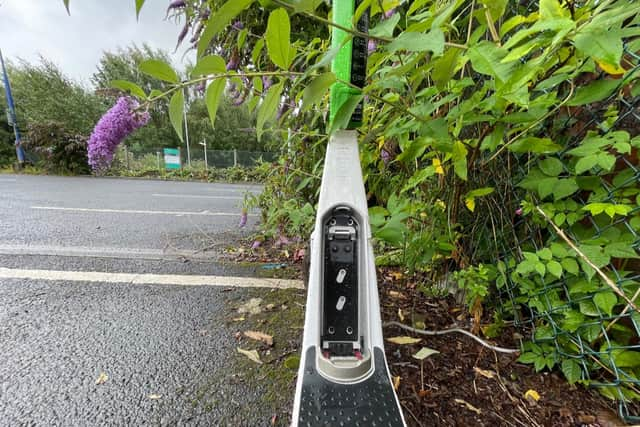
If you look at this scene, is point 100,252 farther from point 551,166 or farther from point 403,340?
point 551,166

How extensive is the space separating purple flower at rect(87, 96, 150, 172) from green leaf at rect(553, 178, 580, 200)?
98cm

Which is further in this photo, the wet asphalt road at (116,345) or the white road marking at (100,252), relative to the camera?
the white road marking at (100,252)

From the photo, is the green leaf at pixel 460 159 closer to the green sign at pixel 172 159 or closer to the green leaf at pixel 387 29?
the green leaf at pixel 387 29

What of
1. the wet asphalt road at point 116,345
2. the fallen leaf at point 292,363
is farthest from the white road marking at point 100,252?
the fallen leaf at point 292,363

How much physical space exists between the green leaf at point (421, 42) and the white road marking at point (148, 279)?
2.67 ft

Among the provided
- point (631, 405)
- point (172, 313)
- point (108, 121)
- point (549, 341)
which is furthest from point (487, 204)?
point (108, 121)

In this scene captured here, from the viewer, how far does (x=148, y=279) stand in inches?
38.9

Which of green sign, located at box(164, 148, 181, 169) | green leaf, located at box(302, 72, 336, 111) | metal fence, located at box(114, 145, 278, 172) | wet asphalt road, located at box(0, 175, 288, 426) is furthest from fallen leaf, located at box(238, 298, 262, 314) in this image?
green sign, located at box(164, 148, 181, 169)

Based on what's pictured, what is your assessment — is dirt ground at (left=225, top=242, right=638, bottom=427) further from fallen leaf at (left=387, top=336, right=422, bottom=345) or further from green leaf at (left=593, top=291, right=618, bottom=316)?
green leaf at (left=593, top=291, right=618, bottom=316)

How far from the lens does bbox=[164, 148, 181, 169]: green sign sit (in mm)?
10062

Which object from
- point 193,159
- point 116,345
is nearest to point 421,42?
point 116,345

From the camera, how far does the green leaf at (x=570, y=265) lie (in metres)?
0.45

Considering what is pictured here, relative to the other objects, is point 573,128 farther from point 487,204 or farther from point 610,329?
point 610,329

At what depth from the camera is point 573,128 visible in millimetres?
554
